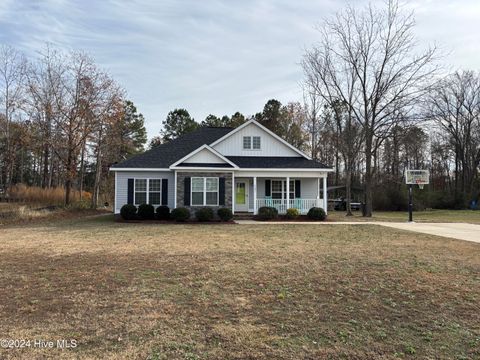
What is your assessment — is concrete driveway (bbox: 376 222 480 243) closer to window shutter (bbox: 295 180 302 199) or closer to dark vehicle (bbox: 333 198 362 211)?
window shutter (bbox: 295 180 302 199)

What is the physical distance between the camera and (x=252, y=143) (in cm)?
2277

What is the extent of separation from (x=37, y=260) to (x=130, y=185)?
1231 centimetres

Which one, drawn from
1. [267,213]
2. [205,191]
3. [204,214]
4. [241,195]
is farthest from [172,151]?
[267,213]

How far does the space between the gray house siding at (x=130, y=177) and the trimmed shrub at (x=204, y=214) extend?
2446 mm

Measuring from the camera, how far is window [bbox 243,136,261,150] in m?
22.8

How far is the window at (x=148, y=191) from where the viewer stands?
67.6ft

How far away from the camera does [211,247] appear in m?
10.4

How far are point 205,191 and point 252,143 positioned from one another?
464 centimetres

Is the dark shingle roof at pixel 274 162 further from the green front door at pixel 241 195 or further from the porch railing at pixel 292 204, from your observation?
the porch railing at pixel 292 204

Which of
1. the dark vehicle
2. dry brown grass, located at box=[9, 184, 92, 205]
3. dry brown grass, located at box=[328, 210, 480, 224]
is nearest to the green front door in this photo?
dry brown grass, located at box=[328, 210, 480, 224]

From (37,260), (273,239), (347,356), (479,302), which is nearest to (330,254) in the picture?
(273,239)

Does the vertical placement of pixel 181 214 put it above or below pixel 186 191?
below

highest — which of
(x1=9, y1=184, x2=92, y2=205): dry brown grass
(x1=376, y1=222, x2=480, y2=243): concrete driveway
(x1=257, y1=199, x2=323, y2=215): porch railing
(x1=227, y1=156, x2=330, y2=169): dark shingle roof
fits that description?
(x1=227, y1=156, x2=330, y2=169): dark shingle roof

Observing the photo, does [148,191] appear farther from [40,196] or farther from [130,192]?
[40,196]
